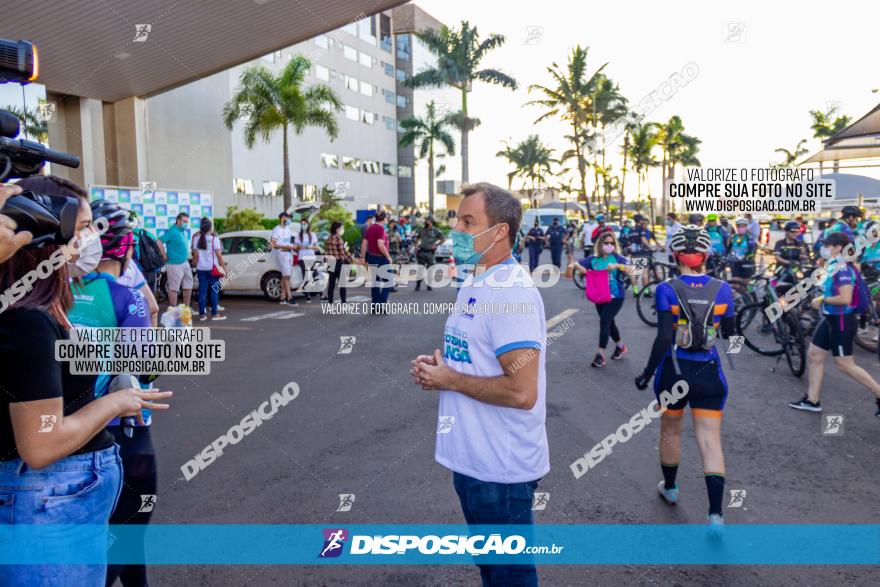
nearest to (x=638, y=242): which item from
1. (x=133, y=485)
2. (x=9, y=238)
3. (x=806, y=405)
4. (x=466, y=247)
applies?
(x=806, y=405)

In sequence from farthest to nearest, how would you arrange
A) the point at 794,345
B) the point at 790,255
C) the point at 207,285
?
the point at 207,285
the point at 790,255
the point at 794,345

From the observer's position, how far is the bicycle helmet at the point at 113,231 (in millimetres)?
2902

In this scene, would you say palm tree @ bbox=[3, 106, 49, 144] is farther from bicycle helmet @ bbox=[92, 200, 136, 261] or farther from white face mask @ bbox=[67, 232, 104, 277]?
white face mask @ bbox=[67, 232, 104, 277]

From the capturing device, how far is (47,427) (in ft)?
5.58

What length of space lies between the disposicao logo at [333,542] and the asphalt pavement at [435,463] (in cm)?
14

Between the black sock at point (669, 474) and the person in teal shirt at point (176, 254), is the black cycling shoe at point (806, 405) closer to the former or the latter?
the black sock at point (669, 474)

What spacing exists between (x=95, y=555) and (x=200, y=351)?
2.48 m

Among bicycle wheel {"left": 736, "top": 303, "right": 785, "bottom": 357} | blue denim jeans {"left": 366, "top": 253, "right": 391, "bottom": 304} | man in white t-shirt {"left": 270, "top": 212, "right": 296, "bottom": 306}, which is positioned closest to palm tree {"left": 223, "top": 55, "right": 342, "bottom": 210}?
man in white t-shirt {"left": 270, "top": 212, "right": 296, "bottom": 306}

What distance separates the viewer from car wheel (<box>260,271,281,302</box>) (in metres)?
15.0

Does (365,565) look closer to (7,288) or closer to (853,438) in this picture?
(7,288)

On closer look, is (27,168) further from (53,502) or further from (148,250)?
(148,250)

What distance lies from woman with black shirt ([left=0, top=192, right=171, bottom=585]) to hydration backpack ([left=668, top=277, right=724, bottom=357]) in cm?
334

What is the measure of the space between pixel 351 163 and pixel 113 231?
48.8m

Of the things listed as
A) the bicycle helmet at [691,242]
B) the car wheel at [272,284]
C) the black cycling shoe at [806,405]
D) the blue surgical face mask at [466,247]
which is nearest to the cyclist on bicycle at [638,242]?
the car wheel at [272,284]
